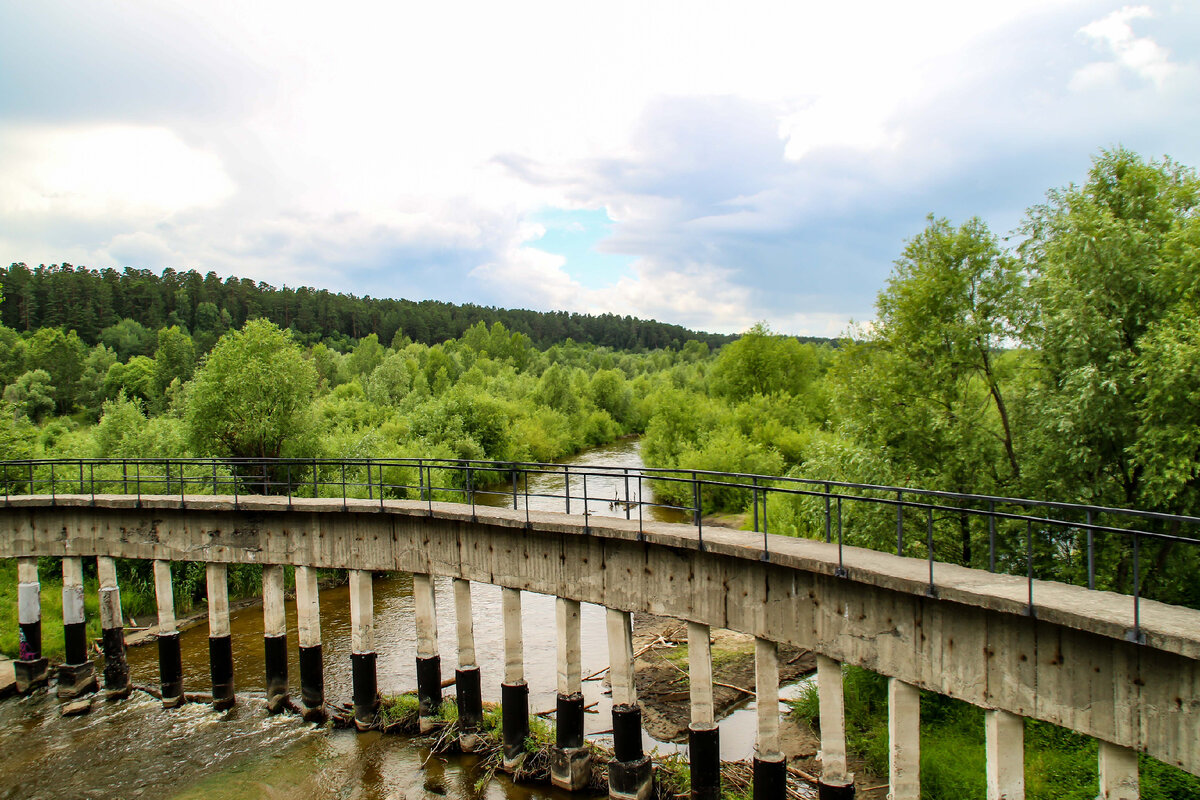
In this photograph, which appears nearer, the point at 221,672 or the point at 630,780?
the point at 630,780

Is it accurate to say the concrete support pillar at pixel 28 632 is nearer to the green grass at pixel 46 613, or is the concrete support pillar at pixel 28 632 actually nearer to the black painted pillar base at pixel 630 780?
the green grass at pixel 46 613

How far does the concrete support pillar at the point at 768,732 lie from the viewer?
11.3m

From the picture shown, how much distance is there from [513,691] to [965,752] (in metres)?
8.47

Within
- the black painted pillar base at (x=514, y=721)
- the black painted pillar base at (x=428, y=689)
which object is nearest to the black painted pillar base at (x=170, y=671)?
the black painted pillar base at (x=428, y=689)

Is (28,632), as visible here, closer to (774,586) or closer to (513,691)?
(513,691)

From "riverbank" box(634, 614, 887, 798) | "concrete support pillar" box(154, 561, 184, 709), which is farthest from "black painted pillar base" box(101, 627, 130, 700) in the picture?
"riverbank" box(634, 614, 887, 798)

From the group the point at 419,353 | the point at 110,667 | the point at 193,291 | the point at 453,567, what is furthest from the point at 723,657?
the point at 193,291

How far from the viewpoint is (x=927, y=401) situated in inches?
722

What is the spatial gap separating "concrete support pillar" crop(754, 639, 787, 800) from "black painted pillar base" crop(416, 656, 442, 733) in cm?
717

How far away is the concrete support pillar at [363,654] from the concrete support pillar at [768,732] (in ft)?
28.4

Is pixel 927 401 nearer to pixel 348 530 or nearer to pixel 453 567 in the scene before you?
pixel 453 567

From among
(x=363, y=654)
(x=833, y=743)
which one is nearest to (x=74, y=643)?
(x=363, y=654)

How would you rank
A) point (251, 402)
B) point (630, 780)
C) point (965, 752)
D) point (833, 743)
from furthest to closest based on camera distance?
point (251, 402)
point (965, 752)
point (630, 780)
point (833, 743)

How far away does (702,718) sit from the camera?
1220cm
